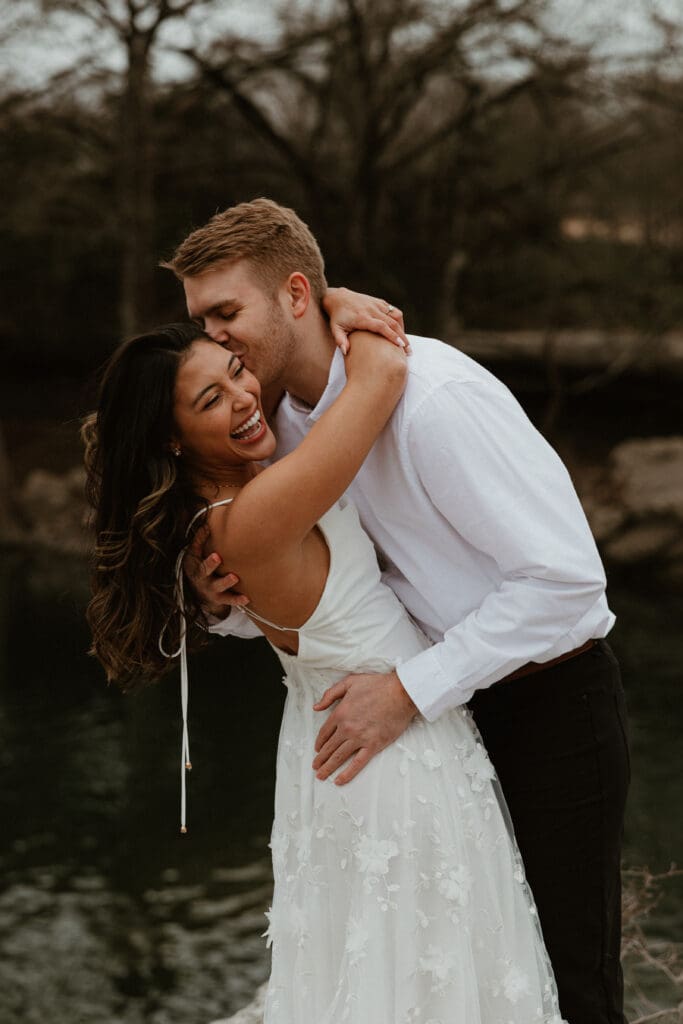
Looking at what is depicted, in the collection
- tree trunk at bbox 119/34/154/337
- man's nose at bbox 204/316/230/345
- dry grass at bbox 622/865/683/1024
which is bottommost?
dry grass at bbox 622/865/683/1024

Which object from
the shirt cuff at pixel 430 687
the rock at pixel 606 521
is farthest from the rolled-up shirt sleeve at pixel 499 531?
the rock at pixel 606 521

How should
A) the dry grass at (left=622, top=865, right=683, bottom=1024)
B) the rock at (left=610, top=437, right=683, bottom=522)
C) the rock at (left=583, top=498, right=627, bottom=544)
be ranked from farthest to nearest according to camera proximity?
the rock at (left=583, top=498, right=627, bottom=544), the rock at (left=610, top=437, right=683, bottom=522), the dry grass at (left=622, top=865, right=683, bottom=1024)

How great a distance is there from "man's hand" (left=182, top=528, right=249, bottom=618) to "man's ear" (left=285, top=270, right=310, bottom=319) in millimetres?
482

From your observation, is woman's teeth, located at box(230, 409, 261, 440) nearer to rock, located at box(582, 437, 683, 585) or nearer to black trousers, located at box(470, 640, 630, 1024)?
black trousers, located at box(470, 640, 630, 1024)

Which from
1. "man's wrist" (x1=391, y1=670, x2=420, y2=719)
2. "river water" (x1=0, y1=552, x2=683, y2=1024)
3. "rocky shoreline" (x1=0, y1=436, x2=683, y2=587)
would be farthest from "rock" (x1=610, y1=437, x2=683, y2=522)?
"man's wrist" (x1=391, y1=670, x2=420, y2=719)

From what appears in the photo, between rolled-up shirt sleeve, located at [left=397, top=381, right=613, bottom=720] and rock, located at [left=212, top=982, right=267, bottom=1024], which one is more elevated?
rolled-up shirt sleeve, located at [left=397, top=381, right=613, bottom=720]

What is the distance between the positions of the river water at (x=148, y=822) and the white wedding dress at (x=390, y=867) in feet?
3.39

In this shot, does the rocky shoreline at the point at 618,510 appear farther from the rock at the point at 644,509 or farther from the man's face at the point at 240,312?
the man's face at the point at 240,312

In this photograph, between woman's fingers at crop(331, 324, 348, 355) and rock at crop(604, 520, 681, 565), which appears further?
rock at crop(604, 520, 681, 565)

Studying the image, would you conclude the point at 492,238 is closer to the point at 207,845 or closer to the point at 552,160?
the point at 552,160

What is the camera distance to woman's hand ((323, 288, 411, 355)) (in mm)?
2201

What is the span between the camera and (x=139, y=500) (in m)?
2.15

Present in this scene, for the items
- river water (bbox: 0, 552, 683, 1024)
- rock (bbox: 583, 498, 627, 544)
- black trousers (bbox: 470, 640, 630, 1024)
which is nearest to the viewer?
black trousers (bbox: 470, 640, 630, 1024)

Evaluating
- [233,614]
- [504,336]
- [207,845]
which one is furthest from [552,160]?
[233,614]
